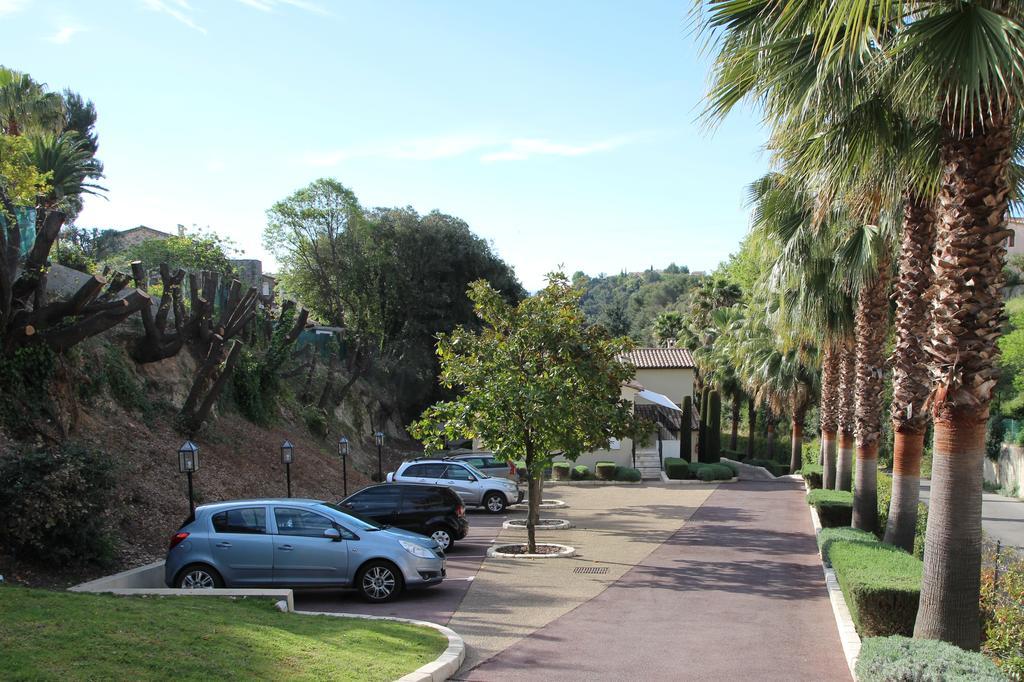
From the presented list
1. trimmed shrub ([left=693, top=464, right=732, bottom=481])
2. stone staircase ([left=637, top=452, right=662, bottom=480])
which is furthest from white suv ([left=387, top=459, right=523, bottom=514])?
stone staircase ([left=637, top=452, right=662, bottom=480])

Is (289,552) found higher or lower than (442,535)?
higher

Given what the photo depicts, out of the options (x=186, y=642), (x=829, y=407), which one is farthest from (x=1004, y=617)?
(x=829, y=407)

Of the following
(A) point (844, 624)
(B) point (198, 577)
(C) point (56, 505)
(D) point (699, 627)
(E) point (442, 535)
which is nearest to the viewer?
(A) point (844, 624)

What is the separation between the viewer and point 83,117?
5841 centimetres

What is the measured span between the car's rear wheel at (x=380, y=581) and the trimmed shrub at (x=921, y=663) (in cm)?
701

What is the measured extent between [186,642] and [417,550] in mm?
4943

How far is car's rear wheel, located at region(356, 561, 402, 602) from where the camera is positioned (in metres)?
12.1

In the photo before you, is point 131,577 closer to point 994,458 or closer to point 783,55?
point 783,55

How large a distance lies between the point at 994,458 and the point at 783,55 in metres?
42.7

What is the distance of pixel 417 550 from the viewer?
12.4m

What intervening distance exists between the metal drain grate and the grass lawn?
18.9 ft

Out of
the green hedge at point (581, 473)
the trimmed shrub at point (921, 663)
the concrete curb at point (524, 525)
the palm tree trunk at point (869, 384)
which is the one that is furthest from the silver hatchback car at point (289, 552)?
the green hedge at point (581, 473)

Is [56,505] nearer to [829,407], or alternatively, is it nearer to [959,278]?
[959,278]

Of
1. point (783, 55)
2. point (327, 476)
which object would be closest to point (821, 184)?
point (783, 55)
